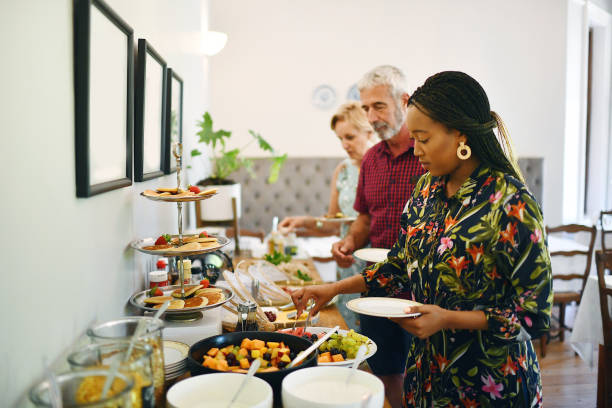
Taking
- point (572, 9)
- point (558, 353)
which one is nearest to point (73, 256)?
point (558, 353)

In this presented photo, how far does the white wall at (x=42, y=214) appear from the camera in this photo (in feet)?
2.38

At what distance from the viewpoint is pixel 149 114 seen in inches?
70.2

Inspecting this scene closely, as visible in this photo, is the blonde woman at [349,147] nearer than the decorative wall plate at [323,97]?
Yes

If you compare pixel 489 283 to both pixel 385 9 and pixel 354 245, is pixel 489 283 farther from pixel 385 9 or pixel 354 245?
pixel 385 9

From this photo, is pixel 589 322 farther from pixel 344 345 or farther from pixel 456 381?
pixel 344 345

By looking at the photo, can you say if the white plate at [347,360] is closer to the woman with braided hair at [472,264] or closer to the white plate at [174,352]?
the woman with braided hair at [472,264]

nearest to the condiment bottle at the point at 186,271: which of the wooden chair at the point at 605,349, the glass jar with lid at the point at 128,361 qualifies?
the glass jar with lid at the point at 128,361

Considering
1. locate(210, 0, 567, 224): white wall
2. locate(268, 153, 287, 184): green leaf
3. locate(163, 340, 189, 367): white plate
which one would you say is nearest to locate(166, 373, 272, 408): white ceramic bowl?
locate(163, 340, 189, 367): white plate

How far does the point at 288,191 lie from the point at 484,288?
4.30 m

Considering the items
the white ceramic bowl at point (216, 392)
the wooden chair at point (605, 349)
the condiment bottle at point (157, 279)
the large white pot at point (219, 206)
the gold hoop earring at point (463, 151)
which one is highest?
the gold hoop earring at point (463, 151)

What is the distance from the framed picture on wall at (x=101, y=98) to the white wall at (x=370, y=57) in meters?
4.04

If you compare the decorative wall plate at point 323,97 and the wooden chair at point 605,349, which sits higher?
the decorative wall plate at point 323,97

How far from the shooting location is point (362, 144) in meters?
3.21

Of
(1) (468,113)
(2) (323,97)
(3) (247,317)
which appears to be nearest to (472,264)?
(1) (468,113)
